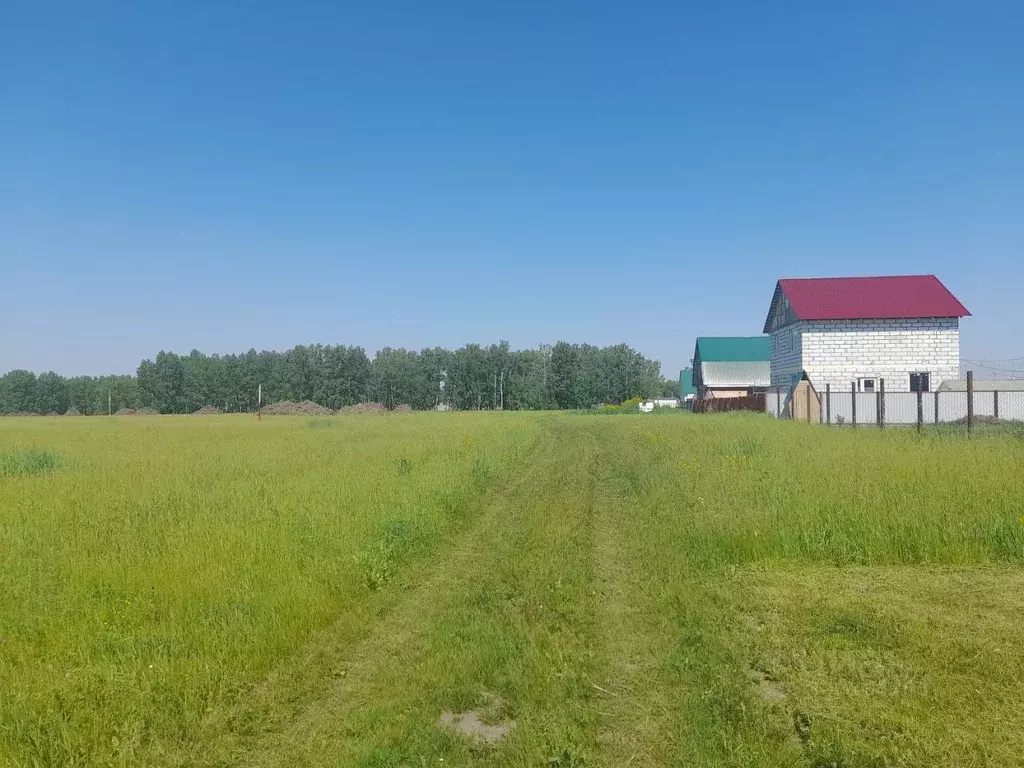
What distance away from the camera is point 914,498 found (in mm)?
9844

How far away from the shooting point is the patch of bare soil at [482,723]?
4219mm

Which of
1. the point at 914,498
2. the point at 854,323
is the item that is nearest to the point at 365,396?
the point at 854,323

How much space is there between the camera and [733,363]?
64250 millimetres

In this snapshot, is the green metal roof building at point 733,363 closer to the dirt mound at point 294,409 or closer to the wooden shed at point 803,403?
the wooden shed at point 803,403

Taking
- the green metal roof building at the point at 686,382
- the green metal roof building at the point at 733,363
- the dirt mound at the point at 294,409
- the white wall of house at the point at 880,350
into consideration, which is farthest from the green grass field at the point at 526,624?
the green metal roof building at the point at 686,382

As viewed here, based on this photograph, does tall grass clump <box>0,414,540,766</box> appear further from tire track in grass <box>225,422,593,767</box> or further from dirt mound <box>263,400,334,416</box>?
dirt mound <box>263,400,334,416</box>

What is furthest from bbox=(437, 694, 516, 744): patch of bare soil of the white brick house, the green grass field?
the white brick house

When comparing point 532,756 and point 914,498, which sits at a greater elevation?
point 914,498

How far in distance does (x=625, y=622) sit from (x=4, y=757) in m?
4.66

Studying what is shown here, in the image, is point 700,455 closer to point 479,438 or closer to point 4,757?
point 479,438

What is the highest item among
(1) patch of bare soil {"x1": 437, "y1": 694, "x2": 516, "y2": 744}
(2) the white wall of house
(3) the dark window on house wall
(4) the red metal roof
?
(4) the red metal roof

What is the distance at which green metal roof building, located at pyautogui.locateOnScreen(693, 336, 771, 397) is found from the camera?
205 feet

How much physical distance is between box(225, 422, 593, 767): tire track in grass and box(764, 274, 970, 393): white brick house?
35.9 metres

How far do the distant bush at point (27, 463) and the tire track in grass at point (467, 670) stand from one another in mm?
13924
